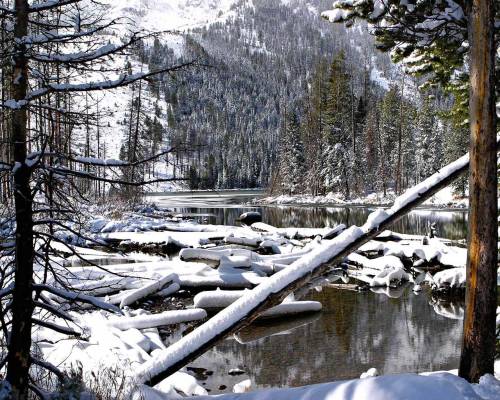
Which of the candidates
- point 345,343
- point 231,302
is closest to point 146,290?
point 231,302

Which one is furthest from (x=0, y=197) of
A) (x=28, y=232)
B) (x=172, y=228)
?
(x=172, y=228)

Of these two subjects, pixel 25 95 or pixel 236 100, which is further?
pixel 236 100

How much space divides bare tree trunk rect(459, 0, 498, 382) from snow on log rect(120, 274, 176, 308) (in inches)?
368

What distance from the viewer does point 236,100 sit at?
16638cm

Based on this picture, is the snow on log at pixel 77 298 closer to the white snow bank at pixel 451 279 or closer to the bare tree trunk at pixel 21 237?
the bare tree trunk at pixel 21 237

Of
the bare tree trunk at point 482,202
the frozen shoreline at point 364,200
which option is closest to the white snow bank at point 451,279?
the bare tree trunk at point 482,202

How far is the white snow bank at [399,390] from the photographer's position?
3.64 metres

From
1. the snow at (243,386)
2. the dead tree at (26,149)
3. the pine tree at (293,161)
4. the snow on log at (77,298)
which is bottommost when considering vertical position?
the snow at (243,386)

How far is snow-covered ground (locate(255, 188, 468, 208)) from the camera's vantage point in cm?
4560

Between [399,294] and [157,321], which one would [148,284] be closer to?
[157,321]

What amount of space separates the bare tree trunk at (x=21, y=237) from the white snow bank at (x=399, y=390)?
7.35 ft

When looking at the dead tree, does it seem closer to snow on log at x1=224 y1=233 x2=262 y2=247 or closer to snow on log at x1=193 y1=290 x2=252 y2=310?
snow on log at x1=193 y1=290 x2=252 y2=310

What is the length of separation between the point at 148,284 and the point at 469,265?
32.1ft

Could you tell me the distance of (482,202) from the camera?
447 centimetres
